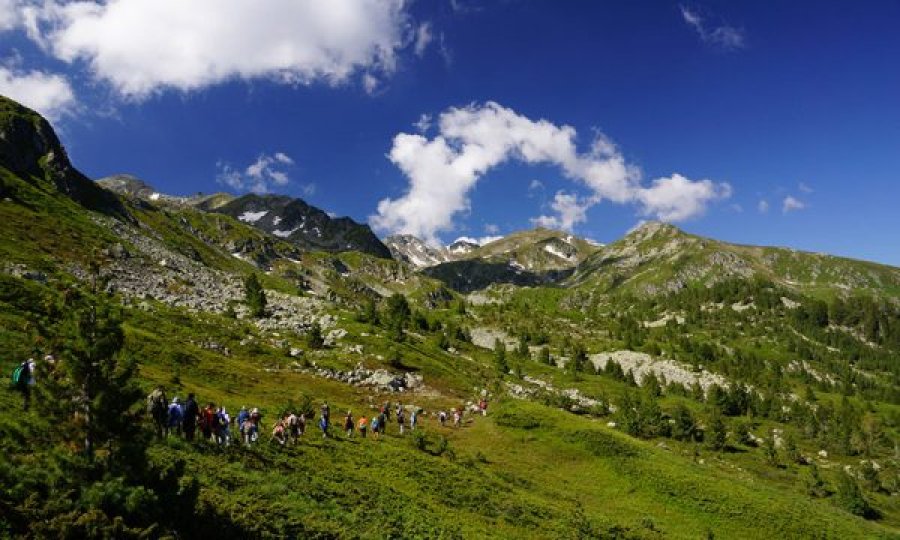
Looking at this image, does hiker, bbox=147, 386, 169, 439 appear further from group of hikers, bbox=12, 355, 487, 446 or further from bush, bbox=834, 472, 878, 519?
bush, bbox=834, 472, 878, 519

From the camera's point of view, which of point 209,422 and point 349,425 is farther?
point 349,425

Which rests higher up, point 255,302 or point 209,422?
point 255,302

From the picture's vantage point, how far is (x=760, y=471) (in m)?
97.9

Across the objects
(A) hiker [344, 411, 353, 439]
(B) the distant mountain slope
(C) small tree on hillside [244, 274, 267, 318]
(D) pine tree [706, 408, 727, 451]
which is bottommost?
(A) hiker [344, 411, 353, 439]

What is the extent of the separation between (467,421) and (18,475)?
189 feet

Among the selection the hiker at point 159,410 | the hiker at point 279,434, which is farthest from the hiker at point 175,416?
the hiker at point 279,434

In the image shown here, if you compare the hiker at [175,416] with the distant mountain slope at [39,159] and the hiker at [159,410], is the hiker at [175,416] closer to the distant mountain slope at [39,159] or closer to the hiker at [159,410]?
the hiker at [159,410]

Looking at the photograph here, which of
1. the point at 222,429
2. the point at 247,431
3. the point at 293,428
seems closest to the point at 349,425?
the point at 293,428

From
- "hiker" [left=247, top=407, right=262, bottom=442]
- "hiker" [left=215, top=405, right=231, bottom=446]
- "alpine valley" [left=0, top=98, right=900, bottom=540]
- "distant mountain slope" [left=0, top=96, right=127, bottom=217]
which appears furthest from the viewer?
"distant mountain slope" [left=0, top=96, right=127, bottom=217]

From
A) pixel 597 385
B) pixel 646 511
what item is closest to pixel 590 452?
pixel 646 511

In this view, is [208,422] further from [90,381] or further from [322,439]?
[90,381]

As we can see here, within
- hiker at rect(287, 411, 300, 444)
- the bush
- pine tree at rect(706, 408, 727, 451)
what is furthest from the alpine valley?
hiker at rect(287, 411, 300, 444)

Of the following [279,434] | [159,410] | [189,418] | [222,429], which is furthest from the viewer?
[279,434]

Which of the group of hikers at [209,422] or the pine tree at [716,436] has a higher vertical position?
the pine tree at [716,436]
